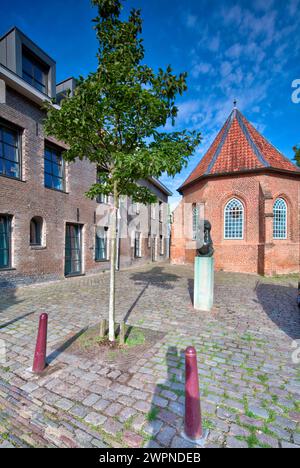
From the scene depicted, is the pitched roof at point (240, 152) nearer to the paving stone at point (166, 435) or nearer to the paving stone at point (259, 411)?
the paving stone at point (259, 411)

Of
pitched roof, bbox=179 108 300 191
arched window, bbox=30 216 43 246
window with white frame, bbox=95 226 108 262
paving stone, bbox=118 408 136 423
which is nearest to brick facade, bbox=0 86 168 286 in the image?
arched window, bbox=30 216 43 246

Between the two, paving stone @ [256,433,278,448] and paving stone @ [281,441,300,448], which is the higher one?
paving stone @ [256,433,278,448]

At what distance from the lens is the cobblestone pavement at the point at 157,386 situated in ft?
7.19

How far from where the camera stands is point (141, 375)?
313 centimetres

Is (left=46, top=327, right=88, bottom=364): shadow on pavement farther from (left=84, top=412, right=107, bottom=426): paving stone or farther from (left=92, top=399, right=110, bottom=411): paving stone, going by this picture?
(left=84, top=412, right=107, bottom=426): paving stone

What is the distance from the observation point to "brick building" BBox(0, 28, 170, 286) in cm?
827

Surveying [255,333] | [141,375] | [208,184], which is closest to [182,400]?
[141,375]

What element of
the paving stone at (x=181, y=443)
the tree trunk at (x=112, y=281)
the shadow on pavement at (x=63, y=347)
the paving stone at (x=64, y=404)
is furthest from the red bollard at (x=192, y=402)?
the shadow on pavement at (x=63, y=347)

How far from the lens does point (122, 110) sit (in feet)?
11.6

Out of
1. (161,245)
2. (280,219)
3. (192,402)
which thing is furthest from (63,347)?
(161,245)

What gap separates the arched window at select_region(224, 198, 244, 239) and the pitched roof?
7.34 feet

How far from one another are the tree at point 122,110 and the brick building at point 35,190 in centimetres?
353

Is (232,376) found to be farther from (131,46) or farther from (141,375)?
(131,46)

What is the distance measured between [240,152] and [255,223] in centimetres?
512
